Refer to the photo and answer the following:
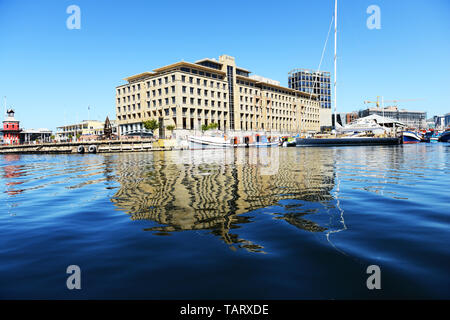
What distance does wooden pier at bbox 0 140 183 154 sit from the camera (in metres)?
57.4

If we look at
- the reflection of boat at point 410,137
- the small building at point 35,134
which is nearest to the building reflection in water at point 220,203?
the reflection of boat at point 410,137

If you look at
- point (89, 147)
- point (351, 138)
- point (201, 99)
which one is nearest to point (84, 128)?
point (201, 99)

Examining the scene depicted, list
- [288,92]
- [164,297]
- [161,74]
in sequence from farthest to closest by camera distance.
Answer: [288,92] < [161,74] < [164,297]

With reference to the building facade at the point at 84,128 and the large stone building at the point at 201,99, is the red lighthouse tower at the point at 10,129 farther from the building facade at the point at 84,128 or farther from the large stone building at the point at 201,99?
the large stone building at the point at 201,99

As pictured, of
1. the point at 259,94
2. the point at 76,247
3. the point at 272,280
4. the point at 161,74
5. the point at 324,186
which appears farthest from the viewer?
the point at 259,94

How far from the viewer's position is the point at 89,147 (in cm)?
5531

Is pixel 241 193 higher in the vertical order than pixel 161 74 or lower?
lower

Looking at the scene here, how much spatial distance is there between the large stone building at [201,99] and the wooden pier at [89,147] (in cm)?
1852

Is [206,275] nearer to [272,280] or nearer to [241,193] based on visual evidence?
[272,280]

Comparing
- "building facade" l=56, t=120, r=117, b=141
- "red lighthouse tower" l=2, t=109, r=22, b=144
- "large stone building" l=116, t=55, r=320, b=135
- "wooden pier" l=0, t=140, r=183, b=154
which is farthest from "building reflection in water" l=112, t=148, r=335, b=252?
"building facade" l=56, t=120, r=117, b=141

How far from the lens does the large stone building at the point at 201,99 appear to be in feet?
275

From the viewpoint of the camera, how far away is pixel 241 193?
8.26 metres

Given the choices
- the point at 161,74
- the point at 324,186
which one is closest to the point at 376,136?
the point at 324,186
